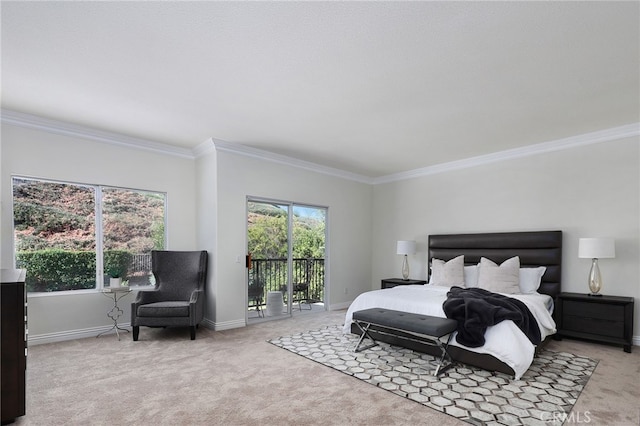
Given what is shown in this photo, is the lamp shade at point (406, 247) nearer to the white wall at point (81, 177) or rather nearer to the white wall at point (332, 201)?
the white wall at point (332, 201)

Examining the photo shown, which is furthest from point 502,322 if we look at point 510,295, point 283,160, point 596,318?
point 283,160

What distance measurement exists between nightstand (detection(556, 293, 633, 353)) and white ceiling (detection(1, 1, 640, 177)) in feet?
7.27

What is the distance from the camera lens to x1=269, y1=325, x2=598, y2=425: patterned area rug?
2633mm

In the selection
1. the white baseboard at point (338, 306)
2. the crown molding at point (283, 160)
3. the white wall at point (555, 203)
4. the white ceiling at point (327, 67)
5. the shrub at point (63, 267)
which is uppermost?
the white ceiling at point (327, 67)

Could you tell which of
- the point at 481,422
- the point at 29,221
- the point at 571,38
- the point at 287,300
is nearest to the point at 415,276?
the point at 287,300

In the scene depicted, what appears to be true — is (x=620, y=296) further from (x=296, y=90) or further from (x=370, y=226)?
(x=296, y=90)

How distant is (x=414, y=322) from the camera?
361 cm

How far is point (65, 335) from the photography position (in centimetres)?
447

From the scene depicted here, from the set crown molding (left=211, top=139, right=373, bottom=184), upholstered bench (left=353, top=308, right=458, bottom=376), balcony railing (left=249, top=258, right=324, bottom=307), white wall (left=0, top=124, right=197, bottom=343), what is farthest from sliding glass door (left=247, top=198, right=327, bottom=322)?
upholstered bench (left=353, top=308, right=458, bottom=376)

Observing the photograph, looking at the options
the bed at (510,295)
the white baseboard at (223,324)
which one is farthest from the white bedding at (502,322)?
the white baseboard at (223,324)

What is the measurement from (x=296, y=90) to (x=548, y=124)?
10.7ft

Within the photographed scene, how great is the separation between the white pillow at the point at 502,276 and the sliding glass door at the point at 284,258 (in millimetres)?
2932

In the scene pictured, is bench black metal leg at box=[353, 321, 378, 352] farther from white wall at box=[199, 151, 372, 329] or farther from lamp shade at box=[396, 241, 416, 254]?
lamp shade at box=[396, 241, 416, 254]

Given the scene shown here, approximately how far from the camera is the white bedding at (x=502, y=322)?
3283 mm
